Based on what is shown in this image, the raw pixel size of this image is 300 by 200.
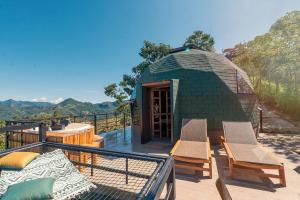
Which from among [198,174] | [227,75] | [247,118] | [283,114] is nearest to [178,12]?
[227,75]

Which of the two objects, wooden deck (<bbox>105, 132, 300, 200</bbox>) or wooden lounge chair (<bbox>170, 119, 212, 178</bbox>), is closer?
wooden deck (<bbox>105, 132, 300, 200</bbox>)

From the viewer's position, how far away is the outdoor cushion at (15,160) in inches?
82.9

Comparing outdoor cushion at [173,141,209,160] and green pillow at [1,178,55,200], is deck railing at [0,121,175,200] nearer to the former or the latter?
green pillow at [1,178,55,200]

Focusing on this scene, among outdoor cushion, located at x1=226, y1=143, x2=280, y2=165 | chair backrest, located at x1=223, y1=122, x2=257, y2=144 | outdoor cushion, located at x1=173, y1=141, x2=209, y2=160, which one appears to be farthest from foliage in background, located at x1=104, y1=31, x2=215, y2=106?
outdoor cushion, located at x1=226, y1=143, x2=280, y2=165

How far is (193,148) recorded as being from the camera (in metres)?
4.62

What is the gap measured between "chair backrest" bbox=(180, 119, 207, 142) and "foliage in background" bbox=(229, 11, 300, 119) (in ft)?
36.9

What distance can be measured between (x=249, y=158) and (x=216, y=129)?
313 centimetres

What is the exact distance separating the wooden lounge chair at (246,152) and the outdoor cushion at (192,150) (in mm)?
625

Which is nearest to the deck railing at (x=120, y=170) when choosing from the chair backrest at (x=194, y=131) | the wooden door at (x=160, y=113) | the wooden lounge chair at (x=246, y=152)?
the chair backrest at (x=194, y=131)

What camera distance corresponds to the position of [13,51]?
17.5 metres

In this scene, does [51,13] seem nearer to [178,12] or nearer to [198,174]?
[178,12]

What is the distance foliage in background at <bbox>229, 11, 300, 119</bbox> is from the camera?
12055mm

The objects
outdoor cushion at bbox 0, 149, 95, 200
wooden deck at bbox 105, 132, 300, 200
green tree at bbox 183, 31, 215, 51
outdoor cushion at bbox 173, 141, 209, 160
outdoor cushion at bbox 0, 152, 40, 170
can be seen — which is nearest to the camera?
outdoor cushion at bbox 0, 149, 95, 200

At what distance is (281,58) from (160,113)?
38.7 feet
